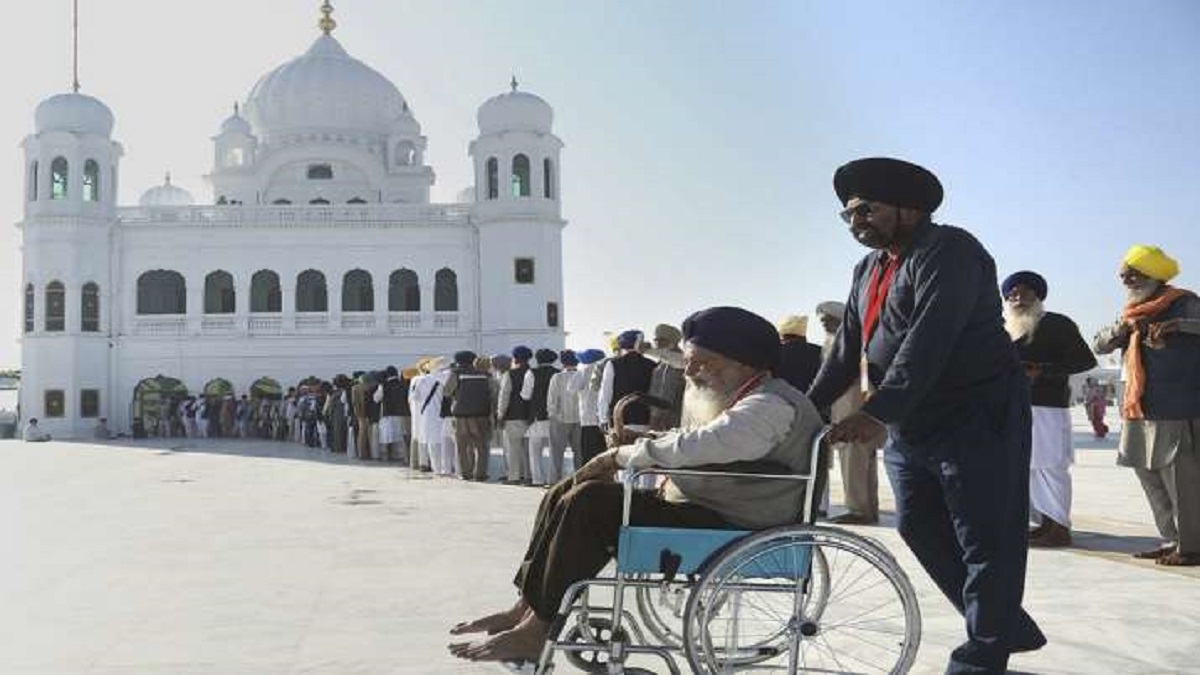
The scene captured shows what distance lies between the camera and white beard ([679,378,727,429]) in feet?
13.8

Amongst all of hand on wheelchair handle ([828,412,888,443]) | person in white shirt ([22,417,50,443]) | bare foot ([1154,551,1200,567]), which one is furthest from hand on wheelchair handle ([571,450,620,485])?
person in white shirt ([22,417,50,443])

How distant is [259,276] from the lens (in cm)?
4128

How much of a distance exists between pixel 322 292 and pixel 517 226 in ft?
24.6

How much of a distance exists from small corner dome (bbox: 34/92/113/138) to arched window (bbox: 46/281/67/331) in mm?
6055

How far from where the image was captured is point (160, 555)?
770cm

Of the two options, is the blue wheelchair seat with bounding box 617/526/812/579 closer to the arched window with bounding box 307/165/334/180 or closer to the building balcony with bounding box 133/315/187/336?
the building balcony with bounding box 133/315/187/336

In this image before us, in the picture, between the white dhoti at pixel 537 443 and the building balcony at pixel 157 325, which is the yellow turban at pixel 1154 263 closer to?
Answer: the white dhoti at pixel 537 443

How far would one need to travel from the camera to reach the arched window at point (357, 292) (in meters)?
41.2

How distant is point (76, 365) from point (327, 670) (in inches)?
1488

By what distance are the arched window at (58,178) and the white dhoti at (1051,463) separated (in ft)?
128

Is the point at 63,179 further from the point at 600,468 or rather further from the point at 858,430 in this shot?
the point at 858,430

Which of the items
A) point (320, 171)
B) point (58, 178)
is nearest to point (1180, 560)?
point (58, 178)

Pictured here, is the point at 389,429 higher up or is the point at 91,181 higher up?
the point at 91,181

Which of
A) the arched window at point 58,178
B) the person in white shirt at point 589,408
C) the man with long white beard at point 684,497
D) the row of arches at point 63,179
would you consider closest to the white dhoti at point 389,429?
the person in white shirt at point 589,408
